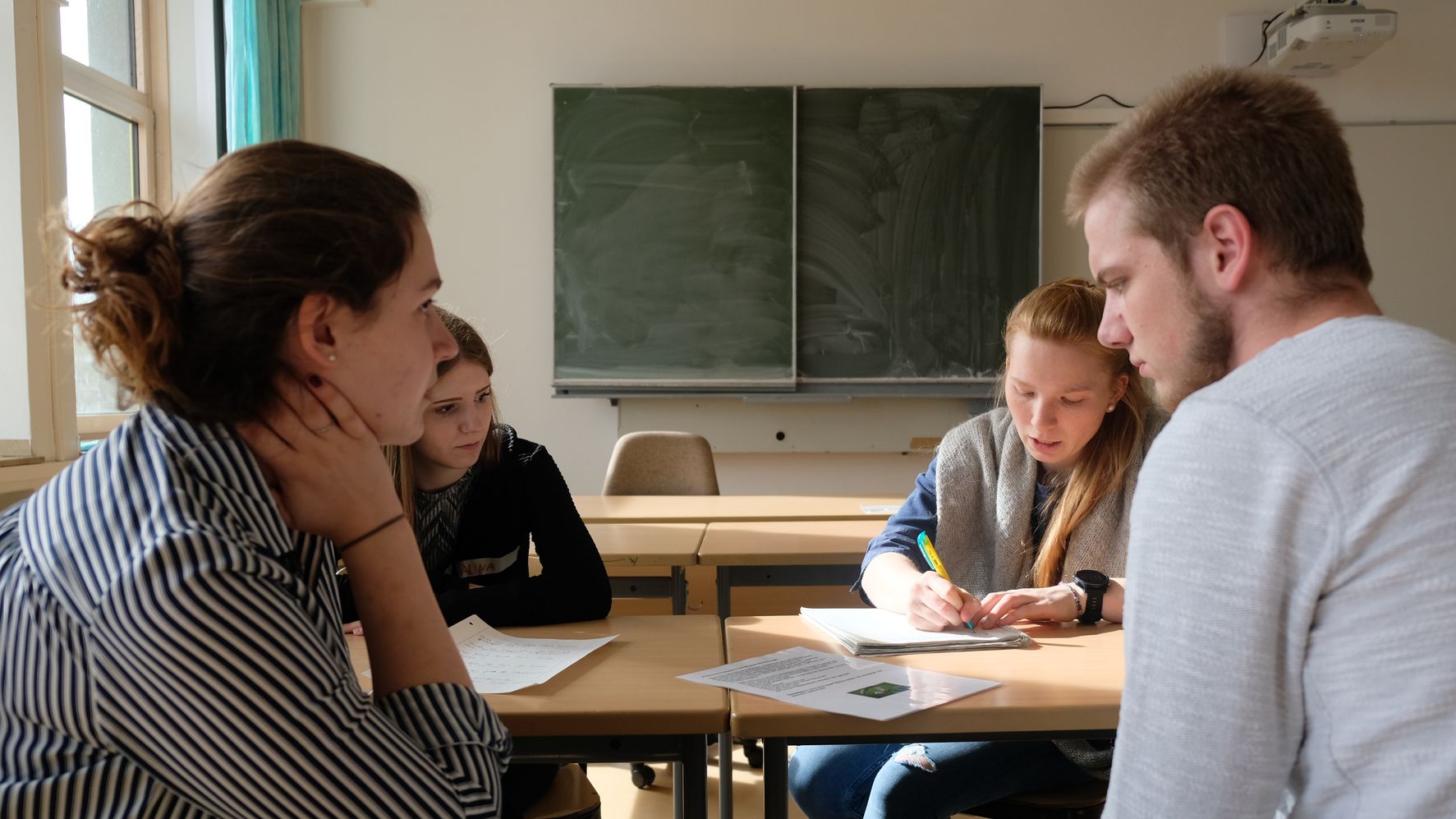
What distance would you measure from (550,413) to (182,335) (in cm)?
417

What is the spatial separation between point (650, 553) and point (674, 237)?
2459 mm

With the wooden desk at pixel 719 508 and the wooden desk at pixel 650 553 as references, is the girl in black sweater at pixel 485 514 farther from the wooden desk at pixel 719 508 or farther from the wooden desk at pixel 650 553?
the wooden desk at pixel 719 508

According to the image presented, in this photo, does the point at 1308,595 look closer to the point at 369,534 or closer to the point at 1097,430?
the point at 369,534

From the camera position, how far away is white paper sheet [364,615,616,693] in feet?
4.74

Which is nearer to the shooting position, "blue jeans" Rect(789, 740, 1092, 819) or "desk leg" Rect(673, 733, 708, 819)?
"desk leg" Rect(673, 733, 708, 819)

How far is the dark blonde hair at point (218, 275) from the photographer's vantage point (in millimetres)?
832

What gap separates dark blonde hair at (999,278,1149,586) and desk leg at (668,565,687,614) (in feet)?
3.59

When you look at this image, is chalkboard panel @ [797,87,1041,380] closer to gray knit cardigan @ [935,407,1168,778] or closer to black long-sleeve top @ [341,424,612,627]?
gray knit cardigan @ [935,407,1168,778]

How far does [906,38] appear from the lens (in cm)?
489

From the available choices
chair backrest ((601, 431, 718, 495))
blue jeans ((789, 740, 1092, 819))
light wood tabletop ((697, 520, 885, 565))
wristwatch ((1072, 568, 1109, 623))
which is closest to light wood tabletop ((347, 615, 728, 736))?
blue jeans ((789, 740, 1092, 819))

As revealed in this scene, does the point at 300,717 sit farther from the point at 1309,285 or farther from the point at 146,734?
the point at 1309,285

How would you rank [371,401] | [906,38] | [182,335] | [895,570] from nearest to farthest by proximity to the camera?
[182,335]
[371,401]
[895,570]
[906,38]

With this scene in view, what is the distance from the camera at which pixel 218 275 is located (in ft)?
2.73

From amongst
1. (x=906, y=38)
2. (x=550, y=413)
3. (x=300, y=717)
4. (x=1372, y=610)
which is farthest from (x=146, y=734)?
(x=906, y=38)
